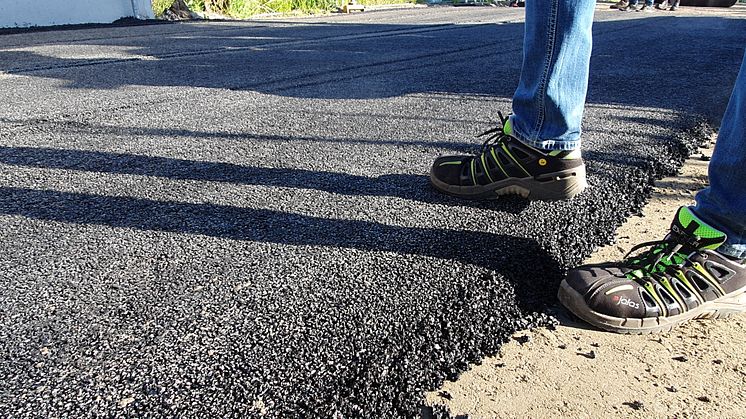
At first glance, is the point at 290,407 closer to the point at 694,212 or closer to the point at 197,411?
the point at 197,411

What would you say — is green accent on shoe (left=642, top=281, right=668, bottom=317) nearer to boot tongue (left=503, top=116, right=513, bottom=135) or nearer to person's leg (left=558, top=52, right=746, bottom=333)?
person's leg (left=558, top=52, right=746, bottom=333)

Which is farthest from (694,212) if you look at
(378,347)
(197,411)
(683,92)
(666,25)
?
(666,25)

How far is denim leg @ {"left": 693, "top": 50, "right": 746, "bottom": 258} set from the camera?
1.15m

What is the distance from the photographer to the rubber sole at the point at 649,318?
115cm

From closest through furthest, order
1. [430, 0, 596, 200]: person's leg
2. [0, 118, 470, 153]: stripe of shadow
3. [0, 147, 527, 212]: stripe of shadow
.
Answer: [430, 0, 596, 200]: person's leg → [0, 147, 527, 212]: stripe of shadow → [0, 118, 470, 153]: stripe of shadow

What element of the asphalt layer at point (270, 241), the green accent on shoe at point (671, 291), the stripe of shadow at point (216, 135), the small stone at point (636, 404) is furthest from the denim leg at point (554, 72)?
the small stone at point (636, 404)

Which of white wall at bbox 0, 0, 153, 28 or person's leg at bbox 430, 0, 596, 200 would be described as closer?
person's leg at bbox 430, 0, 596, 200

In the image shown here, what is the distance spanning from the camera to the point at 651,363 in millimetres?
1064

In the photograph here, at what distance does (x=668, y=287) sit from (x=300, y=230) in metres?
0.89

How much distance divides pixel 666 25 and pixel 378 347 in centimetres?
905

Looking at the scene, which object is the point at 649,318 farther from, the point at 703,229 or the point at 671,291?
the point at 703,229

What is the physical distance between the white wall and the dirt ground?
8.97m

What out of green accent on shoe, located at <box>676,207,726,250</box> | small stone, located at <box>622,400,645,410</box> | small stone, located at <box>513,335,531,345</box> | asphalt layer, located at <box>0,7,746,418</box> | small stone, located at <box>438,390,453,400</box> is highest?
green accent on shoe, located at <box>676,207,726,250</box>

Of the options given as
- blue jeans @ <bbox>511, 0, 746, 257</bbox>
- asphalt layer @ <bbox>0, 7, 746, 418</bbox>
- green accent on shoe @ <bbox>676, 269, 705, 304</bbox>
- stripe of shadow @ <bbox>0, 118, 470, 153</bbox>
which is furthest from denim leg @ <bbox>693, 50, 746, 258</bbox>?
stripe of shadow @ <bbox>0, 118, 470, 153</bbox>
